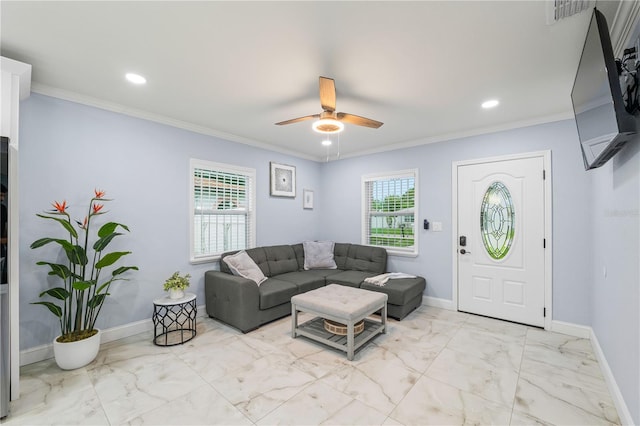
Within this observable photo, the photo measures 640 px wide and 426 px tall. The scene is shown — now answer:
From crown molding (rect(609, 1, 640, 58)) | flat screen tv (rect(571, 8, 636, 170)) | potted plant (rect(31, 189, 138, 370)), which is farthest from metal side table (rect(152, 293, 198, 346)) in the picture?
crown molding (rect(609, 1, 640, 58))

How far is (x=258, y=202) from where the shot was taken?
449 cm

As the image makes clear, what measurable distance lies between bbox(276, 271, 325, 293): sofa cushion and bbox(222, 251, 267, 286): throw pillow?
0.39 meters

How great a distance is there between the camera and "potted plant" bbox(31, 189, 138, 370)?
94.2 inches

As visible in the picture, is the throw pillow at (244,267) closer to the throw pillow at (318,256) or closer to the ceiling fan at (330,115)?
the throw pillow at (318,256)

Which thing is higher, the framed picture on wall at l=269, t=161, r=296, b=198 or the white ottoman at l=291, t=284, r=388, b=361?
the framed picture on wall at l=269, t=161, r=296, b=198

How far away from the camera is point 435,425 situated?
180cm

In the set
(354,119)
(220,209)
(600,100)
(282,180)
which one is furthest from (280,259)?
(600,100)

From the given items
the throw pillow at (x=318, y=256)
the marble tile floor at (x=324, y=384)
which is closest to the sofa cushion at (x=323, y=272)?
the throw pillow at (x=318, y=256)

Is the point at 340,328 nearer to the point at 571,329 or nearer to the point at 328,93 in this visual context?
the point at 328,93

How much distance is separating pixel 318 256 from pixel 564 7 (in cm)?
404

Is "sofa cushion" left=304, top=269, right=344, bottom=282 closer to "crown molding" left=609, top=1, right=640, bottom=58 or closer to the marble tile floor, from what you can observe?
the marble tile floor

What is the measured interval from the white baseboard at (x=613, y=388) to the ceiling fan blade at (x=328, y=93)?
2909mm

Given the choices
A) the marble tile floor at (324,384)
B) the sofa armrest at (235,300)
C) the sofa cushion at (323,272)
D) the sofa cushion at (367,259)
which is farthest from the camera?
the sofa cushion at (367,259)

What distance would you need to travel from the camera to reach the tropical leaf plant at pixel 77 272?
242 cm
